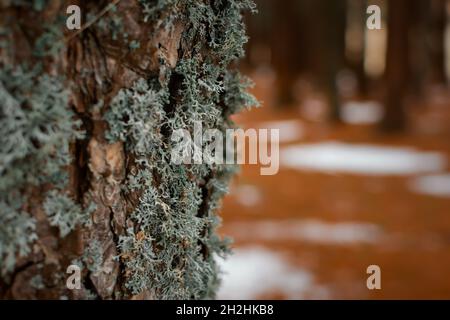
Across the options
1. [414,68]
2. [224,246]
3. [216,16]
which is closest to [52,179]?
[216,16]

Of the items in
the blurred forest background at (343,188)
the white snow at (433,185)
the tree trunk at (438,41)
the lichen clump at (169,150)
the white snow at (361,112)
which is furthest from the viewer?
the tree trunk at (438,41)

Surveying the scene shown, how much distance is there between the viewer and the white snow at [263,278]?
194 inches

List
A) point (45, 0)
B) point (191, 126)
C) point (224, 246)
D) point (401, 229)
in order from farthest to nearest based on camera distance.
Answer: point (401, 229) < point (224, 246) < point (191, 126) < point (45, 0)

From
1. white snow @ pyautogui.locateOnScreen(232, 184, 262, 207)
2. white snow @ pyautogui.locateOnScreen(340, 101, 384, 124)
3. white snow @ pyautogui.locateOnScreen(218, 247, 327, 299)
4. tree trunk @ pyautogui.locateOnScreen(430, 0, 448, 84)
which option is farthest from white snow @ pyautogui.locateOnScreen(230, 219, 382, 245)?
tree trunk @ pyautogui.locateOnScreen(430, 0, 448, 84)

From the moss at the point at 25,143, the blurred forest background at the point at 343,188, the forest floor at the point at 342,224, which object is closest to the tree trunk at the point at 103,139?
the moss at the point at 25,143

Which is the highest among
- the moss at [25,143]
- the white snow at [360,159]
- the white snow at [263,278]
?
the white snow at [360,159]

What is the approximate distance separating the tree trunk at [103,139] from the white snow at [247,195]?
6.18 metres

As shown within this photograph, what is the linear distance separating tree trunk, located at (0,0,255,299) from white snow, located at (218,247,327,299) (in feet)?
9.58

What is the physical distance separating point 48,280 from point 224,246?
1.01 meters

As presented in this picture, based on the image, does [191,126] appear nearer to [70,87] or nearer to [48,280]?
[70,87]

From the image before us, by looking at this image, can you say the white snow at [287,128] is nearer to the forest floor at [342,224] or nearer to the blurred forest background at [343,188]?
the blurred forest background at [343,188]

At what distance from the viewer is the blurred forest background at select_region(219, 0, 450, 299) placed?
5309 millimetres

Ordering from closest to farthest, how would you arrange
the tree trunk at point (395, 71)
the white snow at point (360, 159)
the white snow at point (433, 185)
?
the white snow at point (433, 185), the white snow at point (360, 159), the tree trunk at point (395, 71)
